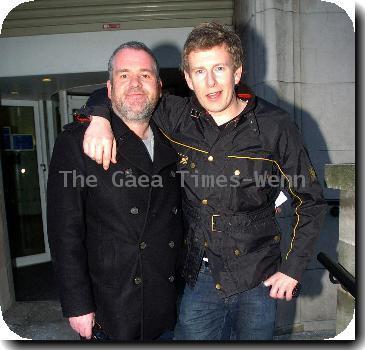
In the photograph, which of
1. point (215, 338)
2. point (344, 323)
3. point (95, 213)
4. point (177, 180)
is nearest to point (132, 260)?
point (95, 213)

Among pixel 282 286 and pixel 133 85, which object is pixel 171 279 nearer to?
pixel 282 286

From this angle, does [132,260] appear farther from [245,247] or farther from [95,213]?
[245,247]

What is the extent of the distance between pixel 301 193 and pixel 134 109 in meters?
1.16

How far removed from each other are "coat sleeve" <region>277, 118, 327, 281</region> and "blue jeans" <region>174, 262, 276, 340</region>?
275 mm

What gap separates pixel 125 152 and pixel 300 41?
306cm

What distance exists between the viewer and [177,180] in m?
2.26

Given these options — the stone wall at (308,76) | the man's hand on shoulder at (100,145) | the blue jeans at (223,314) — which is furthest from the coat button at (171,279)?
the stone wall at (308,76)

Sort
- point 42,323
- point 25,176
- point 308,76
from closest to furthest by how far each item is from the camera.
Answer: point 308,76 < point 42,323 < point 25,176

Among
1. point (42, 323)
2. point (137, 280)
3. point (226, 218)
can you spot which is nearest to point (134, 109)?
point (226, 218)

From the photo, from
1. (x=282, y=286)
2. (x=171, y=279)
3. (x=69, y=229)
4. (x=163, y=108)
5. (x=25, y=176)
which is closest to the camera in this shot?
(x=69, y=229)

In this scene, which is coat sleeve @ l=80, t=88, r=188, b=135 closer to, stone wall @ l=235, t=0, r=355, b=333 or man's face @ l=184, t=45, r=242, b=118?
man's face @ l=184, t=45, r=242, b=118

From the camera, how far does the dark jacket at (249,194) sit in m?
2.04

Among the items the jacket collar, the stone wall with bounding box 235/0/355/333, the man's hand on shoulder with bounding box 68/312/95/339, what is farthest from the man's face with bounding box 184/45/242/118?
the stone wall with bounding box 235/0/355/333

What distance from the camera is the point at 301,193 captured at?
2.07m
